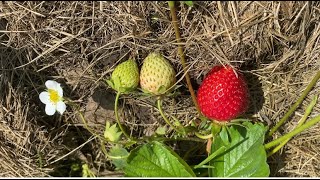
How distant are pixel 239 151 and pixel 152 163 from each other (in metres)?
0.29

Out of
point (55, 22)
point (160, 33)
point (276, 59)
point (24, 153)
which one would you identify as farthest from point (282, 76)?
point (24, 153)

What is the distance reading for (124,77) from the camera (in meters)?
1.60

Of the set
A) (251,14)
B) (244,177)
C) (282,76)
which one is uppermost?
(251,14)

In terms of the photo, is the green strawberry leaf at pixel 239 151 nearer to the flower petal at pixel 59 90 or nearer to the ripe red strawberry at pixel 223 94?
the ripe red strawberry at pixel 223 94

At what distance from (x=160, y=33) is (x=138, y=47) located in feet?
0.29

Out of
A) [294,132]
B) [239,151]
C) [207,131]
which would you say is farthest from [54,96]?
[294,132]

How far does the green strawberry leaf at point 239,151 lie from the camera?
65.8 inches

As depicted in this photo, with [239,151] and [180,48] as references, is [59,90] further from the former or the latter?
[239,151]

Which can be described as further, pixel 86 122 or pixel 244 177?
pixel 86 122

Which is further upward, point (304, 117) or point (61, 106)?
point (61, 106)

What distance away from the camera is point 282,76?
1691 millimetres

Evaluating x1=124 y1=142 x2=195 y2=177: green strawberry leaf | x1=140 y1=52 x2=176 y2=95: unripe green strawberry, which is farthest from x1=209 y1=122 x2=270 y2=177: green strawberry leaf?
x1=140 y1=52 x2=176 y2=95: unripe green strawberry

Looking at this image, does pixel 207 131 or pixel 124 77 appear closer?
pixel 124 77

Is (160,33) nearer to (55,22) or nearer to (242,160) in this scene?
(55,22)
